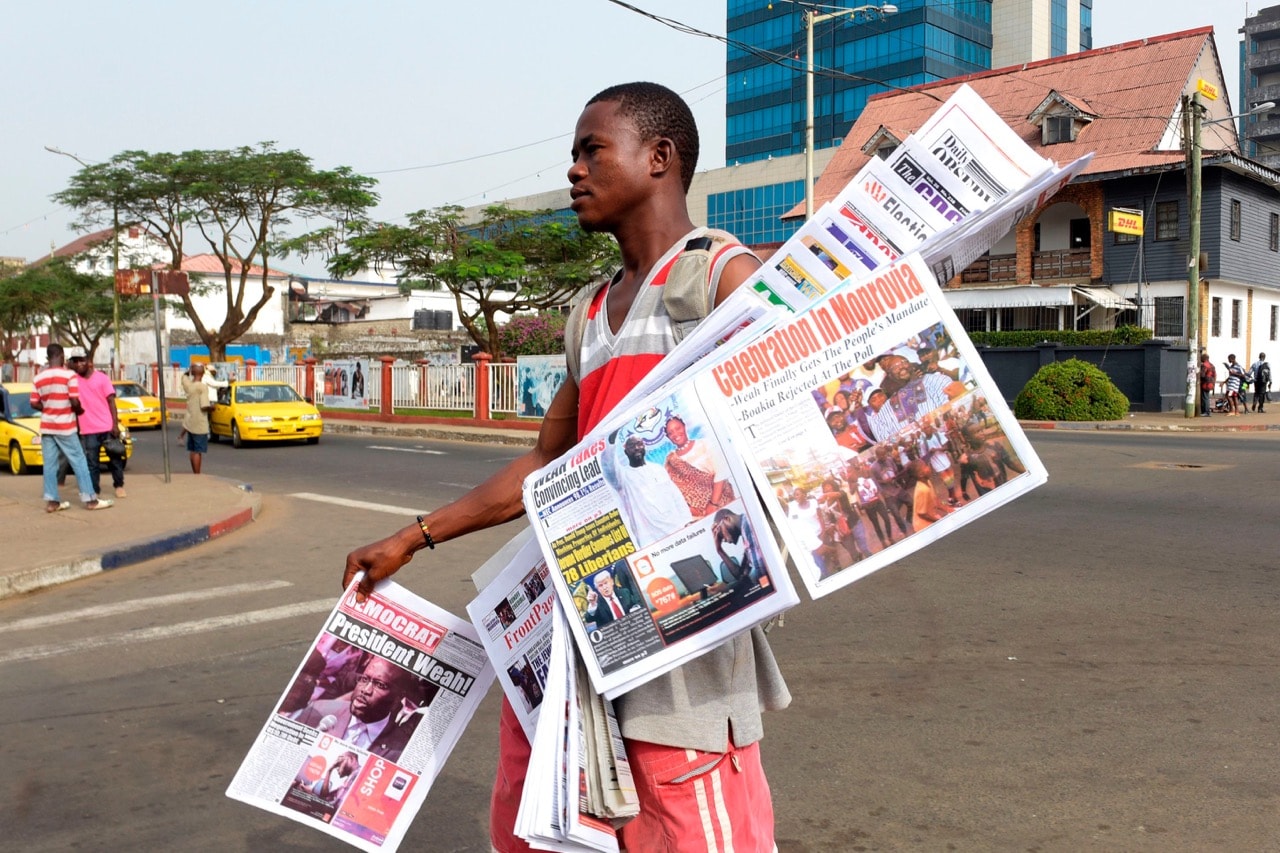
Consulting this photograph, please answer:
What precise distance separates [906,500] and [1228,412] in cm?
2942

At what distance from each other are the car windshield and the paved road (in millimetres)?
13702

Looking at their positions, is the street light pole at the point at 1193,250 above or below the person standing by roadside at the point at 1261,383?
above

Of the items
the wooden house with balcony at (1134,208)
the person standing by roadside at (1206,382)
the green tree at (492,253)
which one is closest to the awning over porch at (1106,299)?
the wooden house with balcony at (1134,208)

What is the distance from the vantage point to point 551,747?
5.79 ft

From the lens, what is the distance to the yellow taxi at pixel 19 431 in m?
16.6

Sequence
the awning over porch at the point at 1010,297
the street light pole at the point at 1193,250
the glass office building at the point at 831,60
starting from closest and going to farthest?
the street light pole at the point at 1193,250, the awning over porch at the point at 1010,297, the glass office building at the point at 831,60

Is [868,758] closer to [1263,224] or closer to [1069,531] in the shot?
[1069,531]

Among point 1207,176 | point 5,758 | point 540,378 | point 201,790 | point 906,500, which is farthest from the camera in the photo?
point 1207,176

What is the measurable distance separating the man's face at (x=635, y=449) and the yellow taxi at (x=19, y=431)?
16242 mm

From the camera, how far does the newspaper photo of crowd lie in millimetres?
1629

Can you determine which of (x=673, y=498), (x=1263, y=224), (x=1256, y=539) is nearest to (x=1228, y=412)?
(x=1263, y=224)

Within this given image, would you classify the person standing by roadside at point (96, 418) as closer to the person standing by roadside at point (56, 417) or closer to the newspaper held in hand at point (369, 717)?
the person standing by roadside at point (56, 417)

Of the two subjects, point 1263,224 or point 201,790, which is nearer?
point 201,790

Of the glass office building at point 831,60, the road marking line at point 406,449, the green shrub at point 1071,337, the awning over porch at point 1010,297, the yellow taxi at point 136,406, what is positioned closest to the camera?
the road marking line at point 406,449
